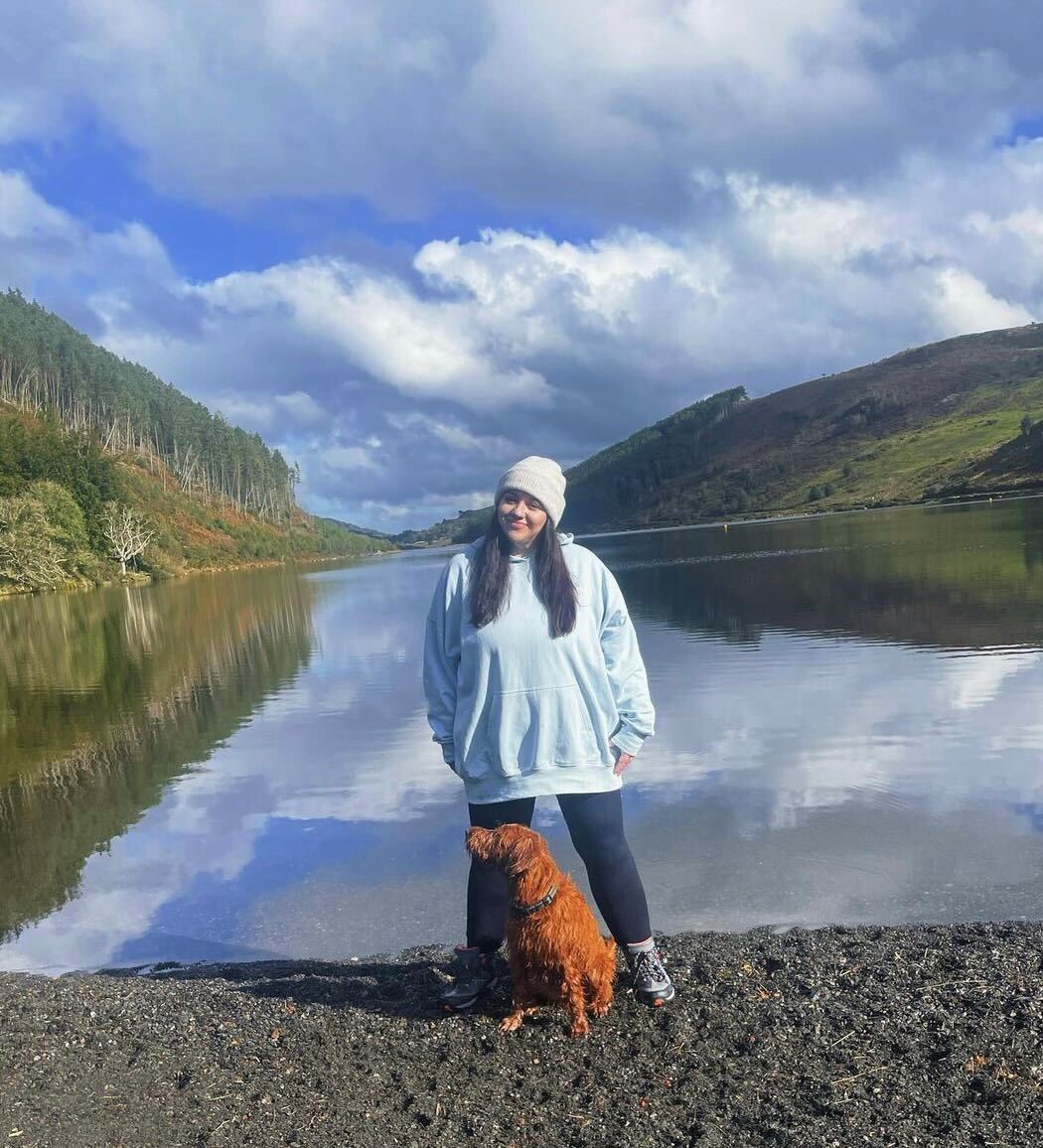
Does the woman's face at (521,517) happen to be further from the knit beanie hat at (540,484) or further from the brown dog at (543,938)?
the brown dog at (543,938)

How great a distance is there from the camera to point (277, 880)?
832 centimetres

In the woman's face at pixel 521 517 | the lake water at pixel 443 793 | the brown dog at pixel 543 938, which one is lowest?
the lake water at pixel 443 793

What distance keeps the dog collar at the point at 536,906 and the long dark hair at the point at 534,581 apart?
1.28 metres

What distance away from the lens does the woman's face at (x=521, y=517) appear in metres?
Answer: 5.00

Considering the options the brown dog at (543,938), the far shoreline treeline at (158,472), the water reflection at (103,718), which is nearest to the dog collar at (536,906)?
the brown dog at (543,938)

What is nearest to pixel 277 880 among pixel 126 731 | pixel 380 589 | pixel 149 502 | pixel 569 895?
pixel 569 895

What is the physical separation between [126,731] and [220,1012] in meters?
11.2

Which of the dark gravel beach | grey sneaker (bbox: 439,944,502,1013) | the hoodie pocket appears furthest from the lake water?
the hoodie pocket

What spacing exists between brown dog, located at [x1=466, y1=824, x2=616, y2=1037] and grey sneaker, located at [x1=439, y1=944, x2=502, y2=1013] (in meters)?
0.29

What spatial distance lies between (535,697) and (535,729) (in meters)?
0.16

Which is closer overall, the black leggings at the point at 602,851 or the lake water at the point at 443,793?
the black leggings at the point at 602,851

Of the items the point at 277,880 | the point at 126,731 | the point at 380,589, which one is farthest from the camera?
the point at 380,589

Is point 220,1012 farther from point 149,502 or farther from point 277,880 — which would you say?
point 149,502

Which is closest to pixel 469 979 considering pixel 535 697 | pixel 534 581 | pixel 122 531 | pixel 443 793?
pixel 535 697
